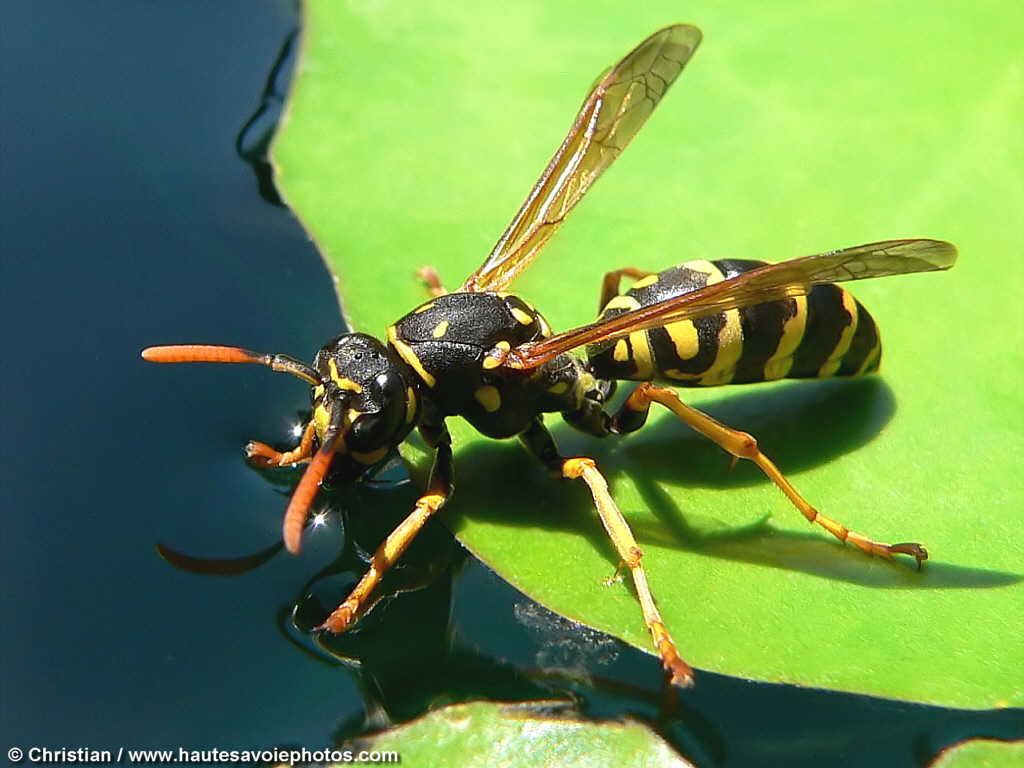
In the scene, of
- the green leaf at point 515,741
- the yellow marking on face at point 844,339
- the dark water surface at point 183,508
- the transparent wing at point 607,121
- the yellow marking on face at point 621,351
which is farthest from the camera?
the transparent wing at point 607,121

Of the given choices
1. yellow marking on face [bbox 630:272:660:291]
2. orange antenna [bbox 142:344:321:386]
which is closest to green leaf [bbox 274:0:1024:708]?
yellow marking on face [bbox 630:272:660:291]

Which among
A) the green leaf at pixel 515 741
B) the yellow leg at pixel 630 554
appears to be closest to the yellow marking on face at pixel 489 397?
the yellow leg at pixel 630 554

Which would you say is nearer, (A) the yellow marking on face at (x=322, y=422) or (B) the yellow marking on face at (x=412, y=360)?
(A) the yellow marking on face at (x=322, y=422)

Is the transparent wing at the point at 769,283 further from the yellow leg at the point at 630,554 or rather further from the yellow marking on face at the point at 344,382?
the yellow marking on face at the point at 344,382

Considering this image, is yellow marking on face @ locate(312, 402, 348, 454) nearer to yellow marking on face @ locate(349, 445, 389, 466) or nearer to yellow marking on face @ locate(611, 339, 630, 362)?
yellow marking on face @ locate(349, 445, 389, 466)

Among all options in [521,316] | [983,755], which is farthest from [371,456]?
[983,755]

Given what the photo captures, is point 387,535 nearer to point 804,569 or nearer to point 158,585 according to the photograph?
point 158,585

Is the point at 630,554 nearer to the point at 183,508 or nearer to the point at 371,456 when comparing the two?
the point at 371,456
